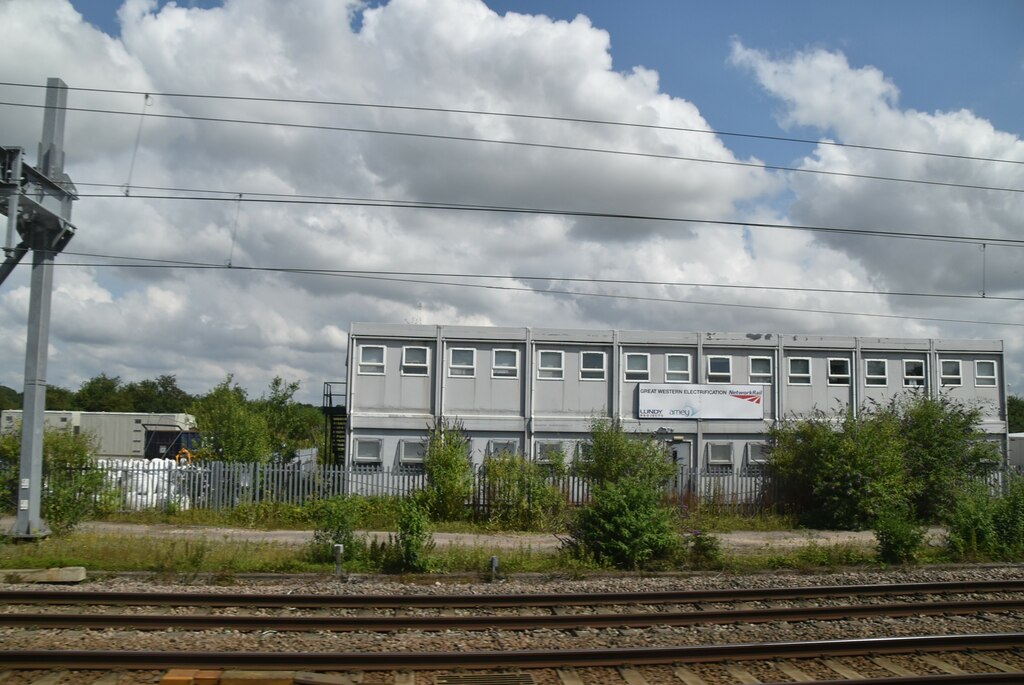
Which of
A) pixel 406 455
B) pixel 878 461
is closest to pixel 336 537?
pixel 406 455

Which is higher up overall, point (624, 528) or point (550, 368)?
point (550, 368)

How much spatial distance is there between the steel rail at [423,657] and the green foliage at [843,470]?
504 inches

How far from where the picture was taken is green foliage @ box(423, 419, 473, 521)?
73.1ft

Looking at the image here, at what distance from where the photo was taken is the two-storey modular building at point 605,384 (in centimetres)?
2986

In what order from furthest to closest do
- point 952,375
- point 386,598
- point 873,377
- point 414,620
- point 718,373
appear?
Result: point 952,375, point 873,377, point 718,373, point 386,598, point 414,620

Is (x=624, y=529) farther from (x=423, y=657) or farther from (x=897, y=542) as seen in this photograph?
(x=423, y=657)

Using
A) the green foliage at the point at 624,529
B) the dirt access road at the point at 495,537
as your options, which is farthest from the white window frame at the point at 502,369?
the green foliage at the point at 624,529

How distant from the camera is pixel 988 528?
1831 cm

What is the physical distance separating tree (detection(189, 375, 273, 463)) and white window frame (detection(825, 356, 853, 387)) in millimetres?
21179

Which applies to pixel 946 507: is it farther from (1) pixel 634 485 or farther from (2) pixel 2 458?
(2) pixel 2 458

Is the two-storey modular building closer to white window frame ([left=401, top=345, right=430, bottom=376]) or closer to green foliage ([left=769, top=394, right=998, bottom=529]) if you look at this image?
white window frame ([left=401, top=345, right=430, bottom=376])

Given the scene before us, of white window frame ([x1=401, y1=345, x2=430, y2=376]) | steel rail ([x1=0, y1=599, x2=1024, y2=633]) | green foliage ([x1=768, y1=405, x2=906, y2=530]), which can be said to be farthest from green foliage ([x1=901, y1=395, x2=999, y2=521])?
white window frame ([x1=401, y1=345, x2=430, y2=376])

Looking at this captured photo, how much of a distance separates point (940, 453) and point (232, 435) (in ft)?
72.0

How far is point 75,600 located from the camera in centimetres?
1244
